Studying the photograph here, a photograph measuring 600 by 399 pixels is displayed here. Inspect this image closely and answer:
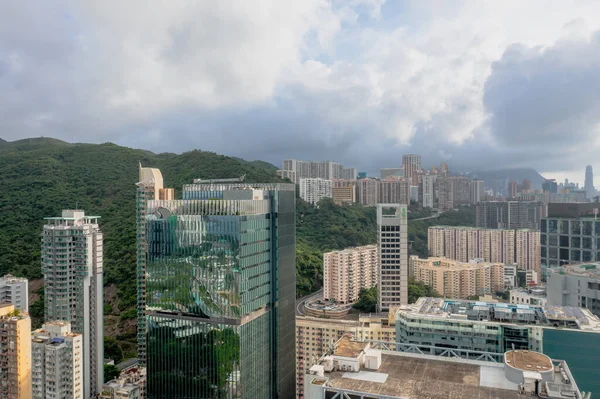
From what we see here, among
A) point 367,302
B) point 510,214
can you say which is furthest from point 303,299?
point 510,214

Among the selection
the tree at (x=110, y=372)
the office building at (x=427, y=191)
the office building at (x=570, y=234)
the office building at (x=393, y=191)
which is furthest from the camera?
the office building at (x=427, y=191)

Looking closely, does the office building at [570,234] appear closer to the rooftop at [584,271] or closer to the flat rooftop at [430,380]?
the rooftop at [584,271]

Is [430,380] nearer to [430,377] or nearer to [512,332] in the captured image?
[430,377]

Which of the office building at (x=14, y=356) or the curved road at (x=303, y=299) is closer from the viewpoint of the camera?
the office building at (x=14, y=356)

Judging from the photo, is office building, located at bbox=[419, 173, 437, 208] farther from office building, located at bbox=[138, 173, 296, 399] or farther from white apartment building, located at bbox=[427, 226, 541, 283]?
office building, located at bbox=[138, 173, 296, 399]

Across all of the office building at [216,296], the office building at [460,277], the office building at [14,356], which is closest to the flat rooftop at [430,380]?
the office building at [216,296]

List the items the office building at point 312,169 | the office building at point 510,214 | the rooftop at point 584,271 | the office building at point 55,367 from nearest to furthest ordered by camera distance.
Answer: the office building at point 55,367 → the rooftop at point 584,271 → the office building at point 510,214 → the office building at point 312,169

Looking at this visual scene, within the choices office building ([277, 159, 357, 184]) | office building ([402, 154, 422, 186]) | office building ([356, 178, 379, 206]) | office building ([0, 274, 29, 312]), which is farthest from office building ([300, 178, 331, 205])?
office building ([0, 274, 29, 312])
